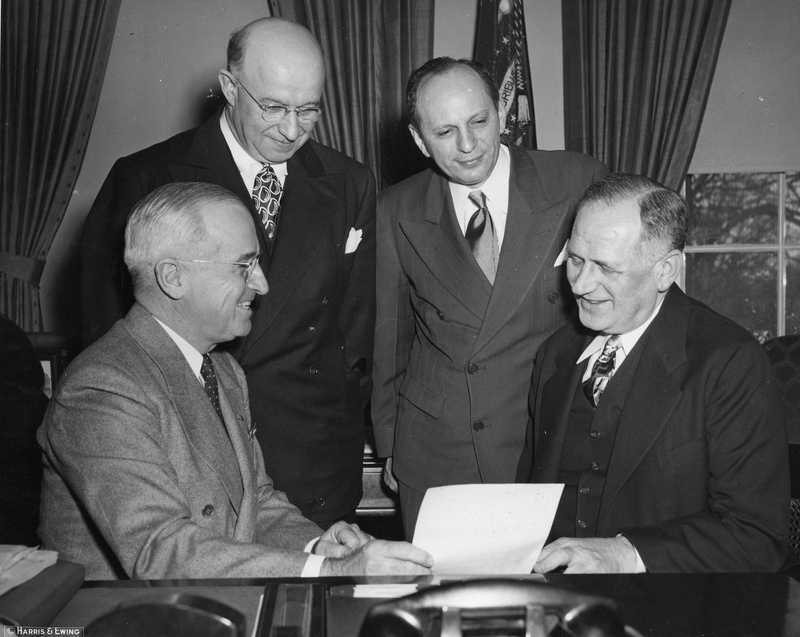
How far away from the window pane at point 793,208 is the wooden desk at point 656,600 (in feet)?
15.7

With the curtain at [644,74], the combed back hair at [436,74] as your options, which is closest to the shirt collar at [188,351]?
the combed back hair at [436,74]

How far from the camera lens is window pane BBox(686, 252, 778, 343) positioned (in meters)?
5.62

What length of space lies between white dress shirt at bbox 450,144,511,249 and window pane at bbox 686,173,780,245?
10.9 ft

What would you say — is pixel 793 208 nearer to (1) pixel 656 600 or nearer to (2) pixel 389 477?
(2) pixel 389 477

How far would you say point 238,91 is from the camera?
251cm

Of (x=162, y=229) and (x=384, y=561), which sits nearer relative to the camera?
(x=384, y=561)

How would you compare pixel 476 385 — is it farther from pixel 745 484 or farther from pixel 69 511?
pixel 69 511

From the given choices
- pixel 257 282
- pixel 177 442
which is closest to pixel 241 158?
pixel 257 282

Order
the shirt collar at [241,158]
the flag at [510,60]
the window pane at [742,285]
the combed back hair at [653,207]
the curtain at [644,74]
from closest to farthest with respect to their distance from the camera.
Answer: the combed back hair at [653,207], the shirt collar at [241,158], the flag at [510,60], the curtain at [644,74], the window pane at [742,285]

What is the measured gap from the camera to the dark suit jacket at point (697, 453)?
5.99 feet

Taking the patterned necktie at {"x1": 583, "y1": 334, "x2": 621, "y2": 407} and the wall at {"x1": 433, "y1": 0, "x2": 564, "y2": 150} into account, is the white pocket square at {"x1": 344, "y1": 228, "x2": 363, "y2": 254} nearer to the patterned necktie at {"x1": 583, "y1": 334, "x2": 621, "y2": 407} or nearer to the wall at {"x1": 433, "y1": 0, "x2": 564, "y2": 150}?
the patterned necktie at {"x1": 583, "y1": 334, "x2": 621, "y2": 407}

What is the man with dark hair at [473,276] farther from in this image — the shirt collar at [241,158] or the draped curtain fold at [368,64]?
the draped curtain fold at [368,64]

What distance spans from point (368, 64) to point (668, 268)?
3719 millimetres

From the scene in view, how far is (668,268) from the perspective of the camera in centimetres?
209
